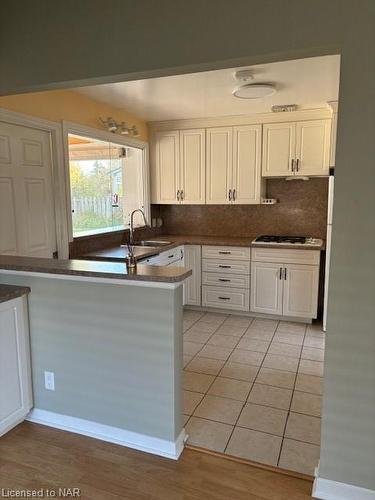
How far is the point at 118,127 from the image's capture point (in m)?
4.09

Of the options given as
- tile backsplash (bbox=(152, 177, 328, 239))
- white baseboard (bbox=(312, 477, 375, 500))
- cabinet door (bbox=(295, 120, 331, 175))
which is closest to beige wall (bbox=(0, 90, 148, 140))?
tile backsplash (bbox=(152, 177, 328, 239))

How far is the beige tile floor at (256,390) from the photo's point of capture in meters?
2.24

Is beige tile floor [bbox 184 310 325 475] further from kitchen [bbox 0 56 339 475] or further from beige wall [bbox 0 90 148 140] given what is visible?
beige wall [bbox 0 90 148 140]

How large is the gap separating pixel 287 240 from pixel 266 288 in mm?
638

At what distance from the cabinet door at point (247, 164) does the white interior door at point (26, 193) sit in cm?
229

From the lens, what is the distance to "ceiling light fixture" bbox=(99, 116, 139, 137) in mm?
3832

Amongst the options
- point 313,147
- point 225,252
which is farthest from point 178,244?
point 313,147

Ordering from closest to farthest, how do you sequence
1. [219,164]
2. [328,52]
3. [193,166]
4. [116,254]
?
[328,52] < [116,254] < [219,164] < [193,166]

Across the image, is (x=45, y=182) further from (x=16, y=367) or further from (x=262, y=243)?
(x=262, y=243)

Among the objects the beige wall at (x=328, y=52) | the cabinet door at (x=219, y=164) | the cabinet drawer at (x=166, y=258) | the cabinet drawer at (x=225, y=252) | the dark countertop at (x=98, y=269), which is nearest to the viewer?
the beige wall at (x=328, y=52)

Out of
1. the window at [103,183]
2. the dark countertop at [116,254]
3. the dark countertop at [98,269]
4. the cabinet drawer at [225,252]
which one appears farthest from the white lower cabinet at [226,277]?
the dark countertop at [98,269]

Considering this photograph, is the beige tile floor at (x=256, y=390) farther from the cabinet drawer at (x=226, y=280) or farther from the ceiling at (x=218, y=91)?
the ceiling at (x=218, y=91)

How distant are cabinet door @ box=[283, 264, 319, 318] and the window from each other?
2095 millimetres

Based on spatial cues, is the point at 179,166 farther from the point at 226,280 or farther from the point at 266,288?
the point at 266,288
